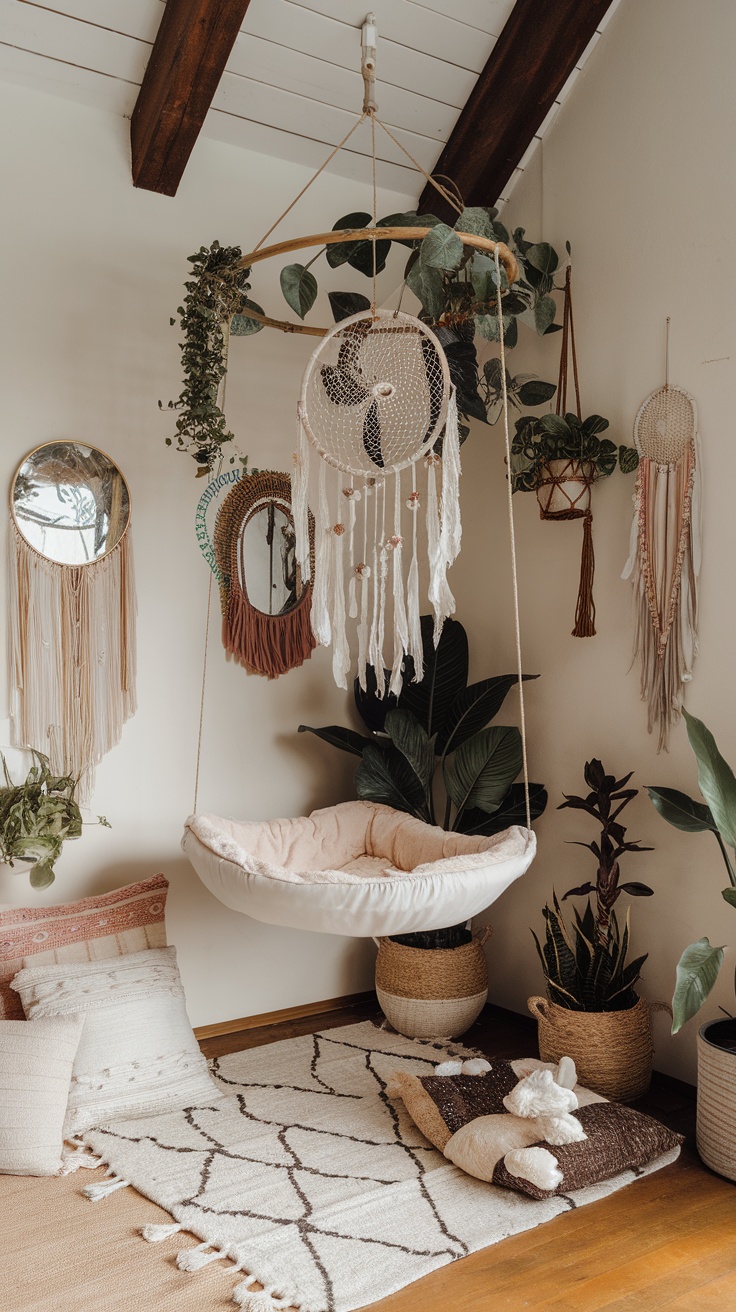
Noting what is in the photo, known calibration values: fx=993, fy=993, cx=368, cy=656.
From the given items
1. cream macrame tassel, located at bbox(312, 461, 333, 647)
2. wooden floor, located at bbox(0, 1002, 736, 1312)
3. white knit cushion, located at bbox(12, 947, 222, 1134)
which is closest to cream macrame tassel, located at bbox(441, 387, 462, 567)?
cream macrame tassel, located at bbox(312, 461, 333, 647)

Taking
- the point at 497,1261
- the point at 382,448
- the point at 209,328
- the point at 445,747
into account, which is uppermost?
the point at 209,328

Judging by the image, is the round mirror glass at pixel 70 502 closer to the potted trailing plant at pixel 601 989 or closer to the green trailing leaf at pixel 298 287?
the green trailing leaf at pixel 298 287

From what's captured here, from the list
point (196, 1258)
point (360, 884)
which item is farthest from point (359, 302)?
point (196, 1258)

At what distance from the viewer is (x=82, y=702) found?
301cm

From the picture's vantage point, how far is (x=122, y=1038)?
2.64 m

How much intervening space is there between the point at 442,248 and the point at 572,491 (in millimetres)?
905

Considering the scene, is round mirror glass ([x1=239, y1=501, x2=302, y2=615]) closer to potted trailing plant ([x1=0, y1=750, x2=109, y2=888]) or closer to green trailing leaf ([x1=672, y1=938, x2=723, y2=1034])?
potted trailing plant ([x1=0, y1=750, x2=109, y2=888])

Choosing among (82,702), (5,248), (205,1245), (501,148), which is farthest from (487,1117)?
(501,148)

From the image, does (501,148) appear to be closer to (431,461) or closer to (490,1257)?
(431,461)

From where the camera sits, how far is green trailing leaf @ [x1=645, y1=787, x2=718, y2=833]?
8.41 ft

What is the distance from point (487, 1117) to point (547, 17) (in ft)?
10.4

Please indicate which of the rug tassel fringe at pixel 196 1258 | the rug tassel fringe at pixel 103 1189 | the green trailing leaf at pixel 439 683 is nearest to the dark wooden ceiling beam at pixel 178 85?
the green trailing leaf at pixel 439 683

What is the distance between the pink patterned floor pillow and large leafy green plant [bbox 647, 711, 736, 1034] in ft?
4.95

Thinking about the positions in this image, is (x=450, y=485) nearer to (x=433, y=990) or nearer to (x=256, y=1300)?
(x=433, y=990)
